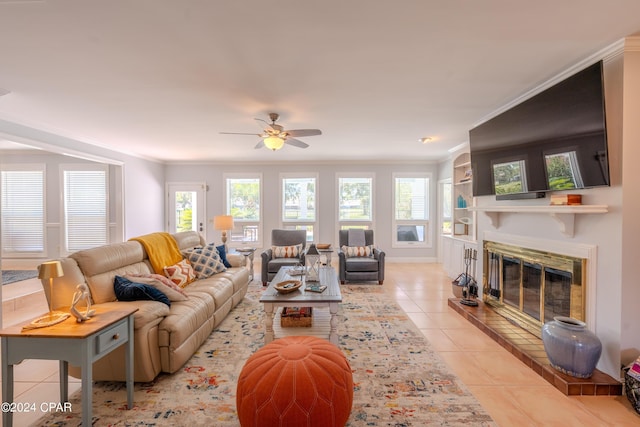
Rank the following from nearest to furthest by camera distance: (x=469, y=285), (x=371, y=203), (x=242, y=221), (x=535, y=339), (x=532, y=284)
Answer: (x=535, y=339) → (x=532, y=284) → (x=469, y=285) → (x=371, y=203) → (x=242, y=221)

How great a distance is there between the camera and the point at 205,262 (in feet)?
12.1

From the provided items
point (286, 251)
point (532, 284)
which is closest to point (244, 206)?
point (286, 251)

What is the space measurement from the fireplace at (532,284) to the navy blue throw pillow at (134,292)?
3658mm

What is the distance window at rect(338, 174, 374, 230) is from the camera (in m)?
6.75

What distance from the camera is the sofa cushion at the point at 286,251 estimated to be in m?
4.99

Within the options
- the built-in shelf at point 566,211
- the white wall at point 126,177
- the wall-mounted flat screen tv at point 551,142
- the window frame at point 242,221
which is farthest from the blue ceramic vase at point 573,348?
the white wall at point 126,177

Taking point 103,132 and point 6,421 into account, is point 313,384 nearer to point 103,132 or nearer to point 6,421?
point 6,421

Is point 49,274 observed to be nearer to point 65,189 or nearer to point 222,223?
point 222,223

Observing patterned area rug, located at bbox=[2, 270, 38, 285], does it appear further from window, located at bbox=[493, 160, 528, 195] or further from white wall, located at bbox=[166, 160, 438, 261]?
window, located at bbox=[493, 160, 528, 195]

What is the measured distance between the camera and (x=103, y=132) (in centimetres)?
421

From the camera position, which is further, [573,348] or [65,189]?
[65,189]

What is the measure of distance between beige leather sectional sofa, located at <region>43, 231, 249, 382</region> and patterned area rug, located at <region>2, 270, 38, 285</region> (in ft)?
10.9

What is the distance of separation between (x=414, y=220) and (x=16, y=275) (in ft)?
26.4

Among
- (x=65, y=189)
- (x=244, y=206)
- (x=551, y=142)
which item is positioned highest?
(x=551, y=142)
